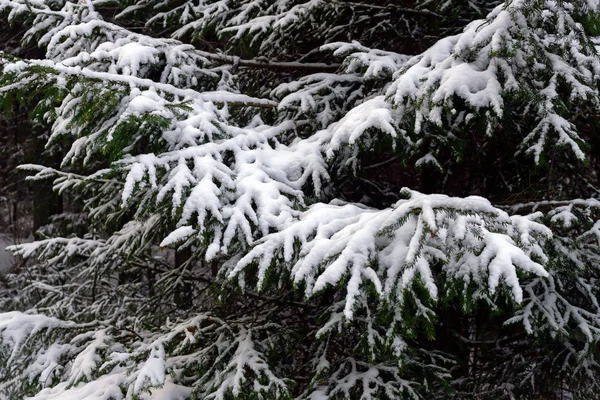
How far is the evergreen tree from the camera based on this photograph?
2.41m

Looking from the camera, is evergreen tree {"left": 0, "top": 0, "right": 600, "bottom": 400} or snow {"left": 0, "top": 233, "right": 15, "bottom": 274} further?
snow {"left": 0, "top": 233, "right": 15, "bottom": 274}

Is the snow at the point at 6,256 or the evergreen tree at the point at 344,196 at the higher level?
the evergreen tree at the point at 344,196

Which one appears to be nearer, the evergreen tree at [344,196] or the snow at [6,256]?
the evergreen tree at [344,196]

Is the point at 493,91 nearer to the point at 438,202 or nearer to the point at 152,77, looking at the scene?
the point at 438,202

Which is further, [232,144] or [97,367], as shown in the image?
[97,367]

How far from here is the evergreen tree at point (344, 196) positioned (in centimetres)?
241

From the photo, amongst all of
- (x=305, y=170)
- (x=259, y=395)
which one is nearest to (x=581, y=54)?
(x=305, y=170)

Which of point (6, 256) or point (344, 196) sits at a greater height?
point (344, 196)

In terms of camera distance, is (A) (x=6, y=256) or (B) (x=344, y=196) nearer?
(B) (x=344, y=196)


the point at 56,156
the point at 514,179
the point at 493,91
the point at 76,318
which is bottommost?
the point at 56,156

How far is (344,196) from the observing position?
4.55 metres

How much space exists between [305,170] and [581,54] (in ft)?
5.89

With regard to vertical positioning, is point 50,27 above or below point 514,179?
above

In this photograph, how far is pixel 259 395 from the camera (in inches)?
125
